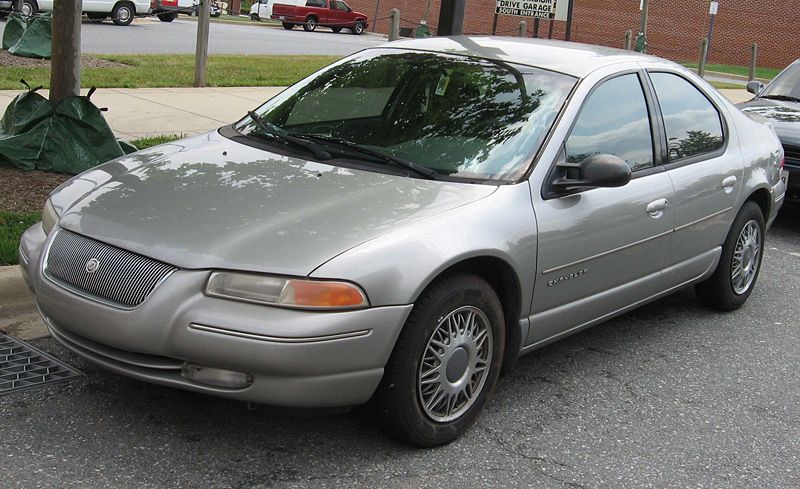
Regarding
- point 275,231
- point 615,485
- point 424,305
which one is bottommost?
point 615,485

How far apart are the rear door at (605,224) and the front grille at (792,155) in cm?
393

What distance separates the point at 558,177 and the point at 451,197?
613mm

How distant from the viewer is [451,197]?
4.09m

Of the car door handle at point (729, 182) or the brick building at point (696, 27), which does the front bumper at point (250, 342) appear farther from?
the brick building at point (696, 27)

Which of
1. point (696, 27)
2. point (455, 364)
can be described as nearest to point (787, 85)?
point (455, 364)

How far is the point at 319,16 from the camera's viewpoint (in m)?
42.1

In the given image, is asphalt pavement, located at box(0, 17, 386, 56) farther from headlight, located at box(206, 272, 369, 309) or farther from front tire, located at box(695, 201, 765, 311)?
headlight, located at box(206, 272, 369, 309)

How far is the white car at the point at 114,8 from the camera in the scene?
88.8 ft

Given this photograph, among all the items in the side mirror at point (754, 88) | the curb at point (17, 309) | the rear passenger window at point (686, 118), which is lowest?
the curb at point (17, 309)

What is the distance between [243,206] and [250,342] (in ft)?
2.37

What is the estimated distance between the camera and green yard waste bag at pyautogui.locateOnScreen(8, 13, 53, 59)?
47.4 ft

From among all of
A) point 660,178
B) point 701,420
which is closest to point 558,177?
point 660,178

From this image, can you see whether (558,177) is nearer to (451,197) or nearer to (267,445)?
(451,197)

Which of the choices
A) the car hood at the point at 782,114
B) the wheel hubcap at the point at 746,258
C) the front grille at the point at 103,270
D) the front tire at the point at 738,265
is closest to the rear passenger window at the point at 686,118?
the front tire at the point at 738,265
